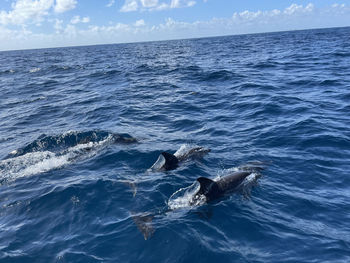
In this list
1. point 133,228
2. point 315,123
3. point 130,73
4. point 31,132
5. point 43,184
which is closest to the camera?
point 133,228

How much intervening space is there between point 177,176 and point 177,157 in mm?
1662

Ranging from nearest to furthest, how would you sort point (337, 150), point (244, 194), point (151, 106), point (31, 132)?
A: point (244, 194) → point (337, 150) → point (31, 132) → point (151, 106)

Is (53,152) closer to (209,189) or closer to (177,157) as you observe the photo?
(177,157)

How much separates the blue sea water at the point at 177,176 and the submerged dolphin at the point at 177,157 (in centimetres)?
39

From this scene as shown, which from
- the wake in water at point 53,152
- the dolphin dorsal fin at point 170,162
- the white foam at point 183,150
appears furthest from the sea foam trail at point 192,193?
the wake in water at point 53,152

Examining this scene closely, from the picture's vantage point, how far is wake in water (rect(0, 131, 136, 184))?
42.1ft

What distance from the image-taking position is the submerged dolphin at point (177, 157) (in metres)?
11.9

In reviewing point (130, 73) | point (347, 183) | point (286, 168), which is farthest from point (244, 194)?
point (130, 73)

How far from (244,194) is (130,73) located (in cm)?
3355

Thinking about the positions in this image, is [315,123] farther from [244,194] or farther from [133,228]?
[133,228]

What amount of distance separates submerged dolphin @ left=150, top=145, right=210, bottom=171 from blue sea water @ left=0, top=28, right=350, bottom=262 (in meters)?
0.39

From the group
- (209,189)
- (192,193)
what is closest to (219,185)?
(209,189)

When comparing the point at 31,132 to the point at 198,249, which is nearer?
the point at 198,249

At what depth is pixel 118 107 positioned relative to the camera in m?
22.9
